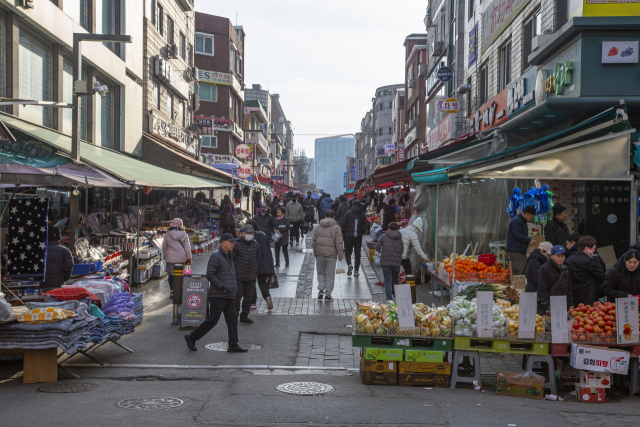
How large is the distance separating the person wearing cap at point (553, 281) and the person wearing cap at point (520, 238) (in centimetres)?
280

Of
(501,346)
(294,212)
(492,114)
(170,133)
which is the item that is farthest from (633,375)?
(170,133)

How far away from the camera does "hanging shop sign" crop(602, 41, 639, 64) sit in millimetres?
11820

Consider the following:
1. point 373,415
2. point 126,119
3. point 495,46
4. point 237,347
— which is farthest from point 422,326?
point 126,119

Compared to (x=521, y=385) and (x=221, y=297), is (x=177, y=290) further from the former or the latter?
(x=521, y=385)

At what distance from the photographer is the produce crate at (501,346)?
24.6ft

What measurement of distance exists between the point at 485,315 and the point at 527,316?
0.52 meters

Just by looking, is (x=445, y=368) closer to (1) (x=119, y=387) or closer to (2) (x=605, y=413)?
(2) (x=605, y=413)

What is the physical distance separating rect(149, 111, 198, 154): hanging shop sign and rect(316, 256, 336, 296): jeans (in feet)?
43.4

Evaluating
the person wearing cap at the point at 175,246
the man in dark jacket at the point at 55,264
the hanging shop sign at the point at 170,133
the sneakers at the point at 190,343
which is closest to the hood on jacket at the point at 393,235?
the person wearing cap at the point at 175,246

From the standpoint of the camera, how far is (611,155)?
324 inches

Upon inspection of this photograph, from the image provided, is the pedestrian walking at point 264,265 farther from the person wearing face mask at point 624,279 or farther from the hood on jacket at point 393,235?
the person wearing face mask at point 624,279

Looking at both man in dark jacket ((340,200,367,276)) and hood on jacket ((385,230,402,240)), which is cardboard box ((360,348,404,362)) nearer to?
hood on jacket ((385,230,402,240))

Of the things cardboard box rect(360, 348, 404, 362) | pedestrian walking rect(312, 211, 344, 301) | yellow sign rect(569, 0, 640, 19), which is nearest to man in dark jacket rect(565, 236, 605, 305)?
cardboard box rect(360, 348, 404, 362)

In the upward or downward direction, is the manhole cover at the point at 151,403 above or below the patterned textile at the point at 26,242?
below
